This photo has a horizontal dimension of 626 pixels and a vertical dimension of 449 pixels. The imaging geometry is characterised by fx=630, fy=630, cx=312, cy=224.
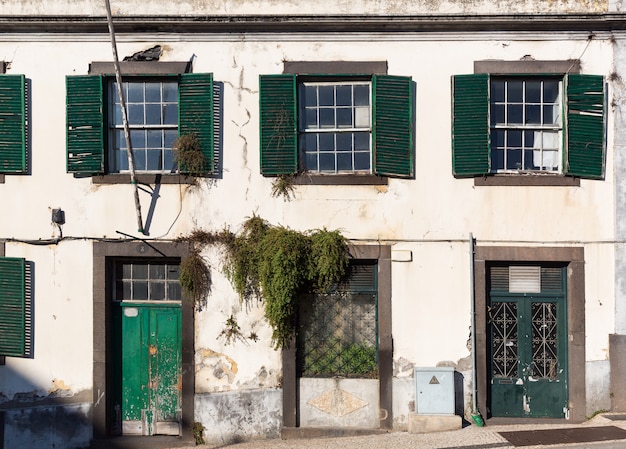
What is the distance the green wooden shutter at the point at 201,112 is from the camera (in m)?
9.34

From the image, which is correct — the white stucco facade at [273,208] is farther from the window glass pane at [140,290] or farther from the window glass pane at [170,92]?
the window glass pane at [140,290]

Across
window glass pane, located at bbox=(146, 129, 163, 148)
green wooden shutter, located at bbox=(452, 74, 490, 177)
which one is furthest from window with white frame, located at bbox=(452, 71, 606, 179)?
window glass pane, located at bbox=(146, 129, 163, 148)

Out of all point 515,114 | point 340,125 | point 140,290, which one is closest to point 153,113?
point 140,290

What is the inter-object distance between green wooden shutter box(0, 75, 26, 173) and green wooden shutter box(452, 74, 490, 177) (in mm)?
6417

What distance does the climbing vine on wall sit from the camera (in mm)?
9047

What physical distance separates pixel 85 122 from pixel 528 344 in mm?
7410

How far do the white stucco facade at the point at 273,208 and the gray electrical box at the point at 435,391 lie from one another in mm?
262

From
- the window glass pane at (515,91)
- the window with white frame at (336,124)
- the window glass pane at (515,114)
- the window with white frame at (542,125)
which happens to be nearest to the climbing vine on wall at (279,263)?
the window with white frame at (336,124)

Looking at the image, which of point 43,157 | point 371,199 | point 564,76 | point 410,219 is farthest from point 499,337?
point 43,157

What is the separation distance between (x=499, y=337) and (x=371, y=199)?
2.83 metres

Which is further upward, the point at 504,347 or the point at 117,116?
the point at 117,116

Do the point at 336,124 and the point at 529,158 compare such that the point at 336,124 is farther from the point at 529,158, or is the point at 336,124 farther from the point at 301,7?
the point at 529,158

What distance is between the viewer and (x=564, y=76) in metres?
9.33

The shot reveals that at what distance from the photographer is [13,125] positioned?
9.43m
